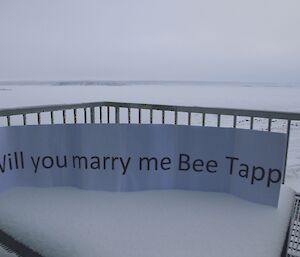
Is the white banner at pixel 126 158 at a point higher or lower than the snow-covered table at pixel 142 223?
higher

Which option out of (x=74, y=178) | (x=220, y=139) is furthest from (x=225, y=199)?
(x=74, y=178)

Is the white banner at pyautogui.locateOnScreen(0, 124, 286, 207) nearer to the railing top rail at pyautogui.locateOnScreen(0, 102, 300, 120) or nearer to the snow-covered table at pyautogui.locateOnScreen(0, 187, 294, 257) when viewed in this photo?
the snow-covered table at pyautogui.locateOnScreen(0, 187, 294, 257)

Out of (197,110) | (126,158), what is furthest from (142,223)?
(197,110)

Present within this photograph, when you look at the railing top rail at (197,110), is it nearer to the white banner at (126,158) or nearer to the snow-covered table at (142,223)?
the white banner at (126,158)

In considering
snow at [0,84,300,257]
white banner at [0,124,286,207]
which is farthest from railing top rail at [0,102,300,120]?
snow at [0,84,300,257]

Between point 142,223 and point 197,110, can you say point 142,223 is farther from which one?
point 197,110

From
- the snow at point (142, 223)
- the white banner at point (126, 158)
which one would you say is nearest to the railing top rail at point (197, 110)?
the white banner at point (126, 158)
